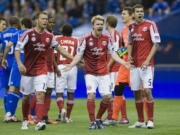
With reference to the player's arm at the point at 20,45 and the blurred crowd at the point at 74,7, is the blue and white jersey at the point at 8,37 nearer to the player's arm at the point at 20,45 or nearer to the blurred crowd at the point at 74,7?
the player's arm at the point at 20,45

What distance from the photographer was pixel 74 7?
29000mm

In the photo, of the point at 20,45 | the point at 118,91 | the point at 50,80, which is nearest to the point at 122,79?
the point at 118,91

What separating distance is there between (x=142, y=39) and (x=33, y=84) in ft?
7.43

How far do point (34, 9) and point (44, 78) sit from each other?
1937 cm

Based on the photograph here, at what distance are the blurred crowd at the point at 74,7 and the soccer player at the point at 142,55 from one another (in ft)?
42.8

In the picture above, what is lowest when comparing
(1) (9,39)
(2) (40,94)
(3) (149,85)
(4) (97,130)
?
(4) (97,130)

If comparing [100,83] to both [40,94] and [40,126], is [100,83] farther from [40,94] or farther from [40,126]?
[40,126]

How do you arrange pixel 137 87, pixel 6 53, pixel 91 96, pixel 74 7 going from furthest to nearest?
1. pixel 74 7
2. pixel 6 53
3. pixel 137 87
4. pixel 91 96

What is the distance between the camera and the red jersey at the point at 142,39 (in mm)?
12031

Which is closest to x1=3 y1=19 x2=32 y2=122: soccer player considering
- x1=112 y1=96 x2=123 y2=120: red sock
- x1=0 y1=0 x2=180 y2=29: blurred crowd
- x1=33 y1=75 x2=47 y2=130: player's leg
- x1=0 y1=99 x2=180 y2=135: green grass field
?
x1=0 y1=99 x2=180 y2=135: green grass field

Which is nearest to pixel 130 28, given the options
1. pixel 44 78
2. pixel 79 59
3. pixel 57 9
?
pixel 79 59

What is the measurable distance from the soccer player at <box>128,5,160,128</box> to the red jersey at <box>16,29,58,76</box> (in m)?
1.67

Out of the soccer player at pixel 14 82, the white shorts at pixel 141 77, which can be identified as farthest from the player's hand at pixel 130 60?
the soccer player at pixel 14 82

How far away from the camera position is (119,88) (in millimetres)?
13125
